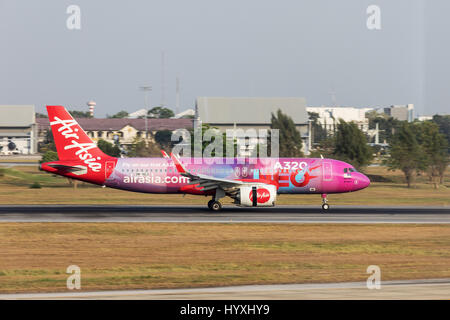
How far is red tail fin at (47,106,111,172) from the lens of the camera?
41.9 metres

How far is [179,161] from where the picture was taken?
137 feet

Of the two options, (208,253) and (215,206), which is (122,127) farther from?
(208,253)

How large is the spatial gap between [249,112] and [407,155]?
6181 cm

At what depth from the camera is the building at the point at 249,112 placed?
422 feet

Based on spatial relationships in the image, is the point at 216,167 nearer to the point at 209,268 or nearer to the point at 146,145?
the point at 209,268

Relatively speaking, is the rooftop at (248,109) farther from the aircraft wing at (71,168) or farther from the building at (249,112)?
the aircraft wing at (71,168)

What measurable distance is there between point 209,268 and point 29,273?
21.2ft

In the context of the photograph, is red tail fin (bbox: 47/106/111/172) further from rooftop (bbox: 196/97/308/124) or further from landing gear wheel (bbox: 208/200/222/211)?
rooftop (bbox: 196/97/308/124)

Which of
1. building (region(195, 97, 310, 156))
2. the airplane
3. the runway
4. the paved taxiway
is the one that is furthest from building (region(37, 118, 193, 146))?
the paved taxiway

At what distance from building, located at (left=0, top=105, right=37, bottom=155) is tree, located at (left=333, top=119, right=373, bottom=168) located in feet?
326

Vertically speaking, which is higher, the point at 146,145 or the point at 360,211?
the point at 146,145

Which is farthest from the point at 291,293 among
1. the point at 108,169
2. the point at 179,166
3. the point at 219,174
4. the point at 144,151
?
the point at 144,151
